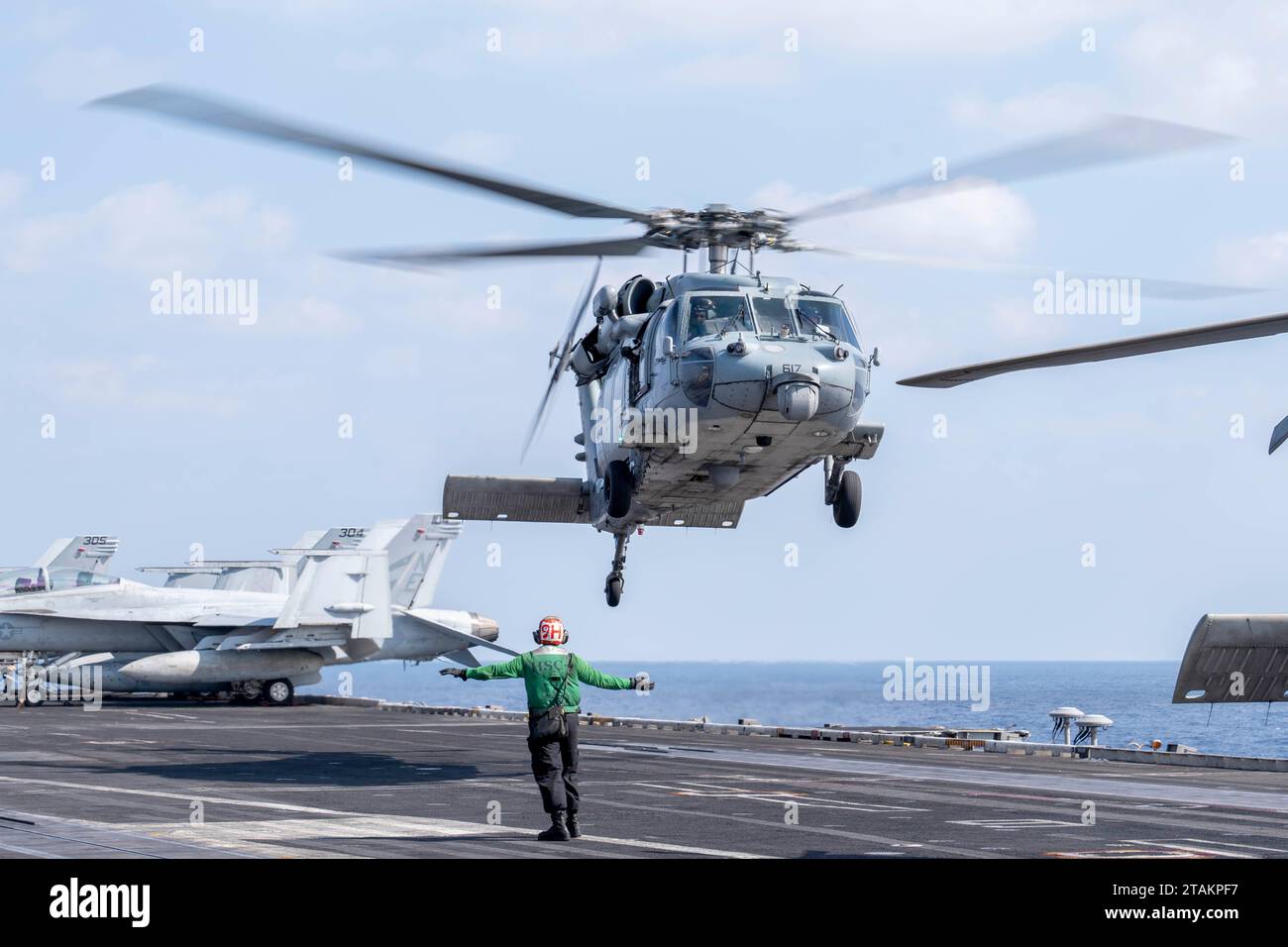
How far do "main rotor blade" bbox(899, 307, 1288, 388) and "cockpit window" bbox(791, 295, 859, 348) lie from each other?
7.25 meters

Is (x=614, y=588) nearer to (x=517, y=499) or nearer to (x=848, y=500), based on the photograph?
(x=517, y=499)

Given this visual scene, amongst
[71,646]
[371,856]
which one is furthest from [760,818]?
[71,646]

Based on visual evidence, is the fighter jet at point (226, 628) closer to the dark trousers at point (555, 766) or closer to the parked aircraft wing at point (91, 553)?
the parked aircraft wing at point (91, 553)

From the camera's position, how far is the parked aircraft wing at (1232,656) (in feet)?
33.5

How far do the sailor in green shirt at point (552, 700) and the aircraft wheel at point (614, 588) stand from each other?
13597 mm

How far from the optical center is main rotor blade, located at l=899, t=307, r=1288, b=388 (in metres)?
9.66

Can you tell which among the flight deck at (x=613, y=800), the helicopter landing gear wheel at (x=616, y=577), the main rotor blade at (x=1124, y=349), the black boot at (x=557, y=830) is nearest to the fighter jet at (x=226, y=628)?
the flight deck at (x=613, y=800)

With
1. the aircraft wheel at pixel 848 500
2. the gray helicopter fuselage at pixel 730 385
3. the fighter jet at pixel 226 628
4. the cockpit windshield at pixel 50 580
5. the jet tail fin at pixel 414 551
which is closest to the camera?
the gray helicopter fuselage at pixel 730 385

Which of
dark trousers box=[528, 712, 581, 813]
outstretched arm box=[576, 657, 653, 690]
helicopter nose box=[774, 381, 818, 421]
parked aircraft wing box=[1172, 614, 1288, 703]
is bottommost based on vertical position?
dark trousers box=[528, 712, 581, 813]

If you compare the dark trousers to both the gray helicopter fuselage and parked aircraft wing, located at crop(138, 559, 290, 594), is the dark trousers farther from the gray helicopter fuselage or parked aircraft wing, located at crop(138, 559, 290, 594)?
parked aircraft wing, located at crop(138, 559, 290, 594)

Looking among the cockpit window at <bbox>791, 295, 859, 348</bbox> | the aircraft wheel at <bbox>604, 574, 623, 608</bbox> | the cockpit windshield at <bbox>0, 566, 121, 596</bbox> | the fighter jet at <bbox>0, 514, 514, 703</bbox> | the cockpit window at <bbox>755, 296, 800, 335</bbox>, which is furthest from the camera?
the cockpit windshield at <bbox>0, 566, 121, 596</bbox>

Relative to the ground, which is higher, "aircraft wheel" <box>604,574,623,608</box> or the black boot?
"aircraft wheel" <box>604,574,623,608</box>

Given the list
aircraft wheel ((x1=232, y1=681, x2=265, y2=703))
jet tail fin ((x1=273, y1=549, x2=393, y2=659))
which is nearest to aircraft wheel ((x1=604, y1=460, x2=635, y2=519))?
jet tail fin ((x1=273, y1=549, x2=393, y2=659))
